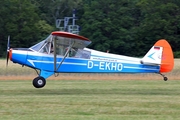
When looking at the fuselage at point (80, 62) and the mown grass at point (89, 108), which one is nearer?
the mown grass at point (89, 108)

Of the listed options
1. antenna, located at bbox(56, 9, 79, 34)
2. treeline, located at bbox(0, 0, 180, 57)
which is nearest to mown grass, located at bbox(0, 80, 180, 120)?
treeline, located at bbox(0, 0, 180, 57)

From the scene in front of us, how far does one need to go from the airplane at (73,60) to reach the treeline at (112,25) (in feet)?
116

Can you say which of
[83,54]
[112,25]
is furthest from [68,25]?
[83,54]

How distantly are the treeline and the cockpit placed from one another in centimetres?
3564

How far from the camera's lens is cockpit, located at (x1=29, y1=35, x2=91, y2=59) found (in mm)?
19825

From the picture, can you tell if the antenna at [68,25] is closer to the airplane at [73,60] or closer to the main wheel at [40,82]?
the airplane at [73,60]

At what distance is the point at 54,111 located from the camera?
44.3ft

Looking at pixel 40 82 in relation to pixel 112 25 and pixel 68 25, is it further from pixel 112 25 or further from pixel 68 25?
pixel 68 25

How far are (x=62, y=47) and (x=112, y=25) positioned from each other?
1516 inches

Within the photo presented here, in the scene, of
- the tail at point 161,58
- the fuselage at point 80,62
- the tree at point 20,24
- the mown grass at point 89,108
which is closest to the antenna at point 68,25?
the tree at point 20,24

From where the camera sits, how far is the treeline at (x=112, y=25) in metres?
56.6

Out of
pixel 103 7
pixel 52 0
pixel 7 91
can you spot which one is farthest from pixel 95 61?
pixel 52 0

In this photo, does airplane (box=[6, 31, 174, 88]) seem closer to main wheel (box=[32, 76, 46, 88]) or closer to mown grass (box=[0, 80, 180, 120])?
main wheel (box=[32, 76, 46, 88])

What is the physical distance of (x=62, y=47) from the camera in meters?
20.1
